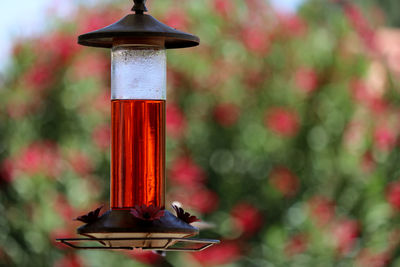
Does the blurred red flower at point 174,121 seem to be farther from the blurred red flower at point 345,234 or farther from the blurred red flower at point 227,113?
the blurred red flower at point 345,234

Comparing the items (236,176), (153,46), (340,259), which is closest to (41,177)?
(236,176)

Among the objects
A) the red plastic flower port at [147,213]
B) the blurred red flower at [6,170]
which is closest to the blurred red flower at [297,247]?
the blurred red flower at [6,170]

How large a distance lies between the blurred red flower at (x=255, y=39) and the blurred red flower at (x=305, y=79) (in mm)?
350

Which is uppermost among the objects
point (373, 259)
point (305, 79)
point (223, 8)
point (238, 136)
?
point (223, 8)

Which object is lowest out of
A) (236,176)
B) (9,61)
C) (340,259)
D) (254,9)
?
(340,259)

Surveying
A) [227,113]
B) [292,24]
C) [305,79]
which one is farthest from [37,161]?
[292,24]

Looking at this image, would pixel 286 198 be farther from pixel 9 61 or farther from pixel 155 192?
pixel 155 192

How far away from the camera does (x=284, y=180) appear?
7223 millimetres

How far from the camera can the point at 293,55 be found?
7453 mm

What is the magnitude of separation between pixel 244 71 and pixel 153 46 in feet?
16.0

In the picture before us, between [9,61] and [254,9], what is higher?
[254,9]

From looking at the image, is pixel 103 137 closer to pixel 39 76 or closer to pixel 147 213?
pixel 39 76

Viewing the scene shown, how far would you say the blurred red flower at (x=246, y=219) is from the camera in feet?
22.7

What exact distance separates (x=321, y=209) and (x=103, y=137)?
173cm
